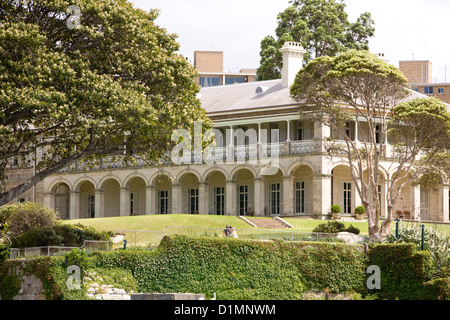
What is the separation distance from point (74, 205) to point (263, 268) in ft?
108

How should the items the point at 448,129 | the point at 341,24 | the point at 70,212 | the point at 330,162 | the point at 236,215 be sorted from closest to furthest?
the point at 448,129
the point at 330,162
the point at 236,215
the point at 70,212
the point at 341,24

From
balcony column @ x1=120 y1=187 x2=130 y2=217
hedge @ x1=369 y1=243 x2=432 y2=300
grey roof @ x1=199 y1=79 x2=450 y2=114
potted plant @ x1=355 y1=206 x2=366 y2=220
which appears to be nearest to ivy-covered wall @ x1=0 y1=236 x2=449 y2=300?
hedge @ x1=369 y1=243 x2=432 y2=300

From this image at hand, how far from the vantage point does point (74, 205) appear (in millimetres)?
63844

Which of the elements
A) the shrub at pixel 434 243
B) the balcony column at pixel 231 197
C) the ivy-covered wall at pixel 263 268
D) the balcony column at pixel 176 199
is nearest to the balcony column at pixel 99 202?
the balcony column at pixel 176 199

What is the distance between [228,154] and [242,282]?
83.4 ft

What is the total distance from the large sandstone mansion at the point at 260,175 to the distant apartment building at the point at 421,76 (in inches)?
1530

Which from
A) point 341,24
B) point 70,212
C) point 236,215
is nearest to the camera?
point 236,215

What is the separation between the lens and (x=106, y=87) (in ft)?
110

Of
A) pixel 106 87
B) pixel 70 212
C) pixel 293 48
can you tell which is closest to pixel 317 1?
pixel 293 48

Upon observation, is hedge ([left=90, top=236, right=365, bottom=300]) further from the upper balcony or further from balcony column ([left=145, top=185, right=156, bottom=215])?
balcony column ([left=145, top=185, right=156, bottom=215])

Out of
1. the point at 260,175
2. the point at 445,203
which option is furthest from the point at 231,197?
the point at 445,203

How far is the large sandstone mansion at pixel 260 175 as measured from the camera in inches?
2175
